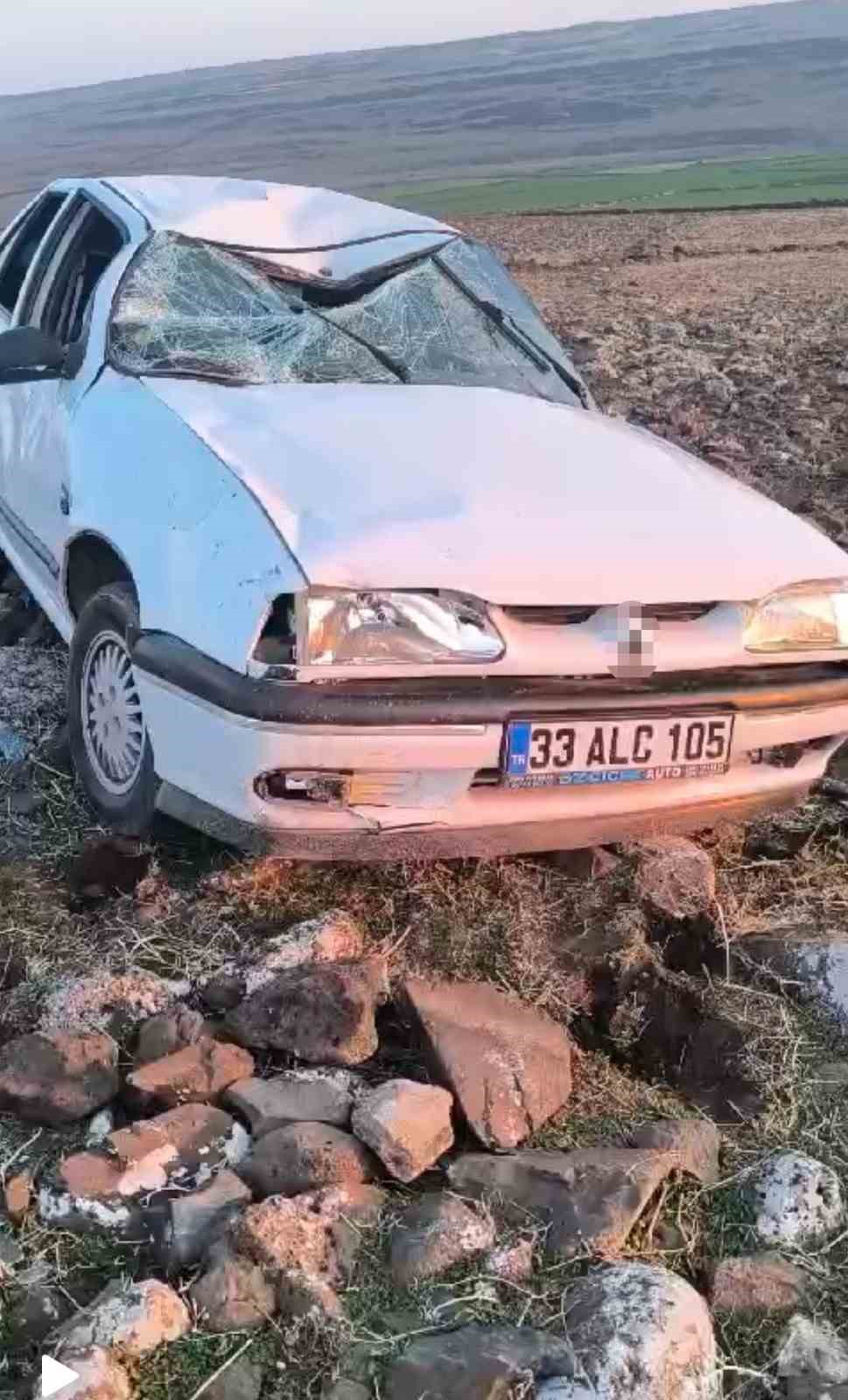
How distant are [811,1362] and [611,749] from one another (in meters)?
1.32

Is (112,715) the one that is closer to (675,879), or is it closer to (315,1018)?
(315,1018)

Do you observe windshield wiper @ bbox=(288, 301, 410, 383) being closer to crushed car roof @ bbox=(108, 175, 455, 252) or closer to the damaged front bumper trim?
crushed car roof @ bbox=(108, 175, 455, 252)

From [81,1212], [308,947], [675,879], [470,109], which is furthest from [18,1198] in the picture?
[470,109]

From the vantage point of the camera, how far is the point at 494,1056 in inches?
118

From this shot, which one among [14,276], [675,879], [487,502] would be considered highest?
[14,276]

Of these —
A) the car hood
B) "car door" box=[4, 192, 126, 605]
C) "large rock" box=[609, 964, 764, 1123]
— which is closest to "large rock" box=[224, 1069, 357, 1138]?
"large rock" box=[609, 964, 764, 1123]

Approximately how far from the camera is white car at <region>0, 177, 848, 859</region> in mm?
3197

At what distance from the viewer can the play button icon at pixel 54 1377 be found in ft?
7.32

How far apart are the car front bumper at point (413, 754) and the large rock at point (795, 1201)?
3.06 ft

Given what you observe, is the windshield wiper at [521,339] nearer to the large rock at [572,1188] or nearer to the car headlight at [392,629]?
the car headlight at [392,629]

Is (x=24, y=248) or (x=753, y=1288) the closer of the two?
(x=753, y=1288)

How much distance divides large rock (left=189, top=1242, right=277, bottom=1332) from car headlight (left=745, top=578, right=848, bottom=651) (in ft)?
5.82

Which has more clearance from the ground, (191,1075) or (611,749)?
(611,749)

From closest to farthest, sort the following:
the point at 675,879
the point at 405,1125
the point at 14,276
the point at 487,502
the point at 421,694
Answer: the point at 405,1125 < the point at 421,694 < the point at 487,502 < the point at 675,879 < the point at 14,276
